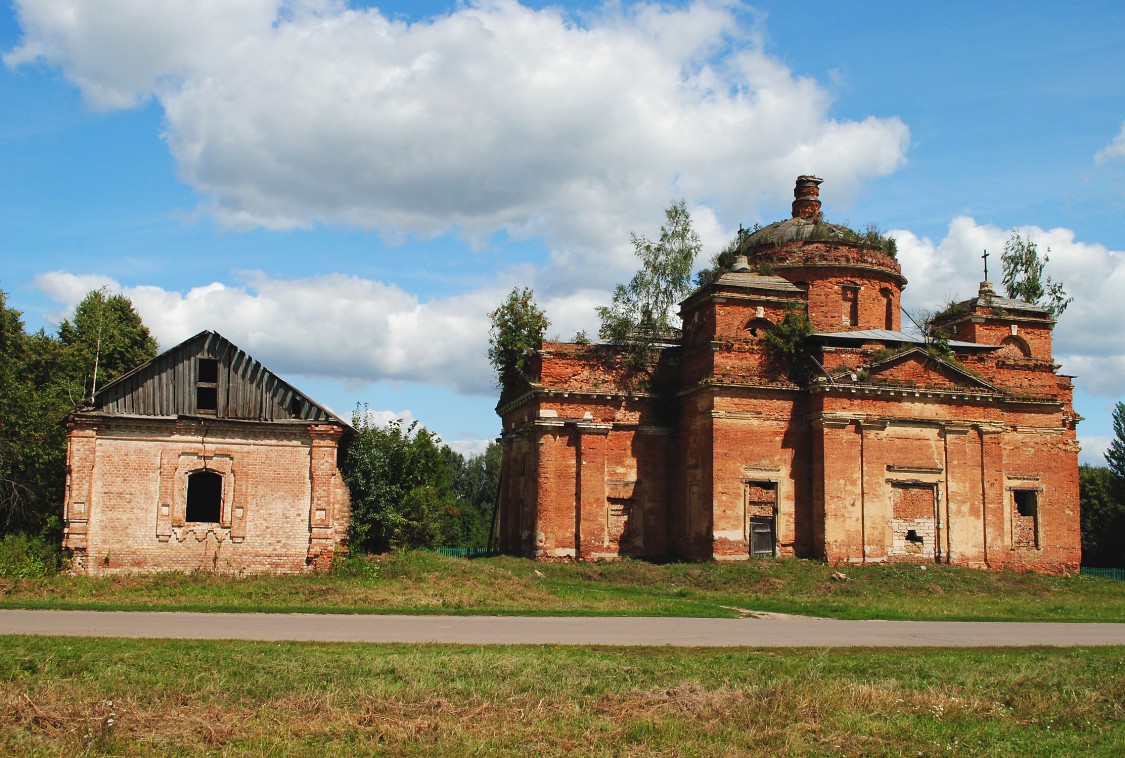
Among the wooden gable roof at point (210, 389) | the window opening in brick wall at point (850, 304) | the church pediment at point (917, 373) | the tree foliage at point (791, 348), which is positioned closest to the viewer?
the wooden gable roof at point (210, 389)

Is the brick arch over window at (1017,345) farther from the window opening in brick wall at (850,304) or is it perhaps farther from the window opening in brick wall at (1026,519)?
the window opening in brick wall at (1026,519)

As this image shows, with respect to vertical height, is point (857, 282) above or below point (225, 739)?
above

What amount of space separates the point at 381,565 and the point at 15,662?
1358 centimetres

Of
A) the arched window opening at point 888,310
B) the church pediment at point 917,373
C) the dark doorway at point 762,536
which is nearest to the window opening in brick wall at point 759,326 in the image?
the church pediment at point 917,373

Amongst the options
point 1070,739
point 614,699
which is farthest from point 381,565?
point 1070,739

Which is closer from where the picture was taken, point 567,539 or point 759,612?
point 759,612

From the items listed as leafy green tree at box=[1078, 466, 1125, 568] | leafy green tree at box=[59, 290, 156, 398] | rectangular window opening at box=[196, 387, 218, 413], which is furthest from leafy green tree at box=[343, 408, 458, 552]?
leafy green tree at box=[1078, 466, 1125, 568]

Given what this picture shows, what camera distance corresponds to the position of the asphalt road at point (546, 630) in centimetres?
1600

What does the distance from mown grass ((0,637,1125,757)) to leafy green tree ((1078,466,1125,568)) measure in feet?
148

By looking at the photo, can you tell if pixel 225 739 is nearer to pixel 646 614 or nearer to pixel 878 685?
pixel 878 685

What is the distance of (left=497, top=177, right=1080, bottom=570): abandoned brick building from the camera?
32.3 metres

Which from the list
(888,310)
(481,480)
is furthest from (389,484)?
(481,480)

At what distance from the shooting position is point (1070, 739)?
37.2ft

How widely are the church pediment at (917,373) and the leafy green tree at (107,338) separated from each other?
30.6 meters
